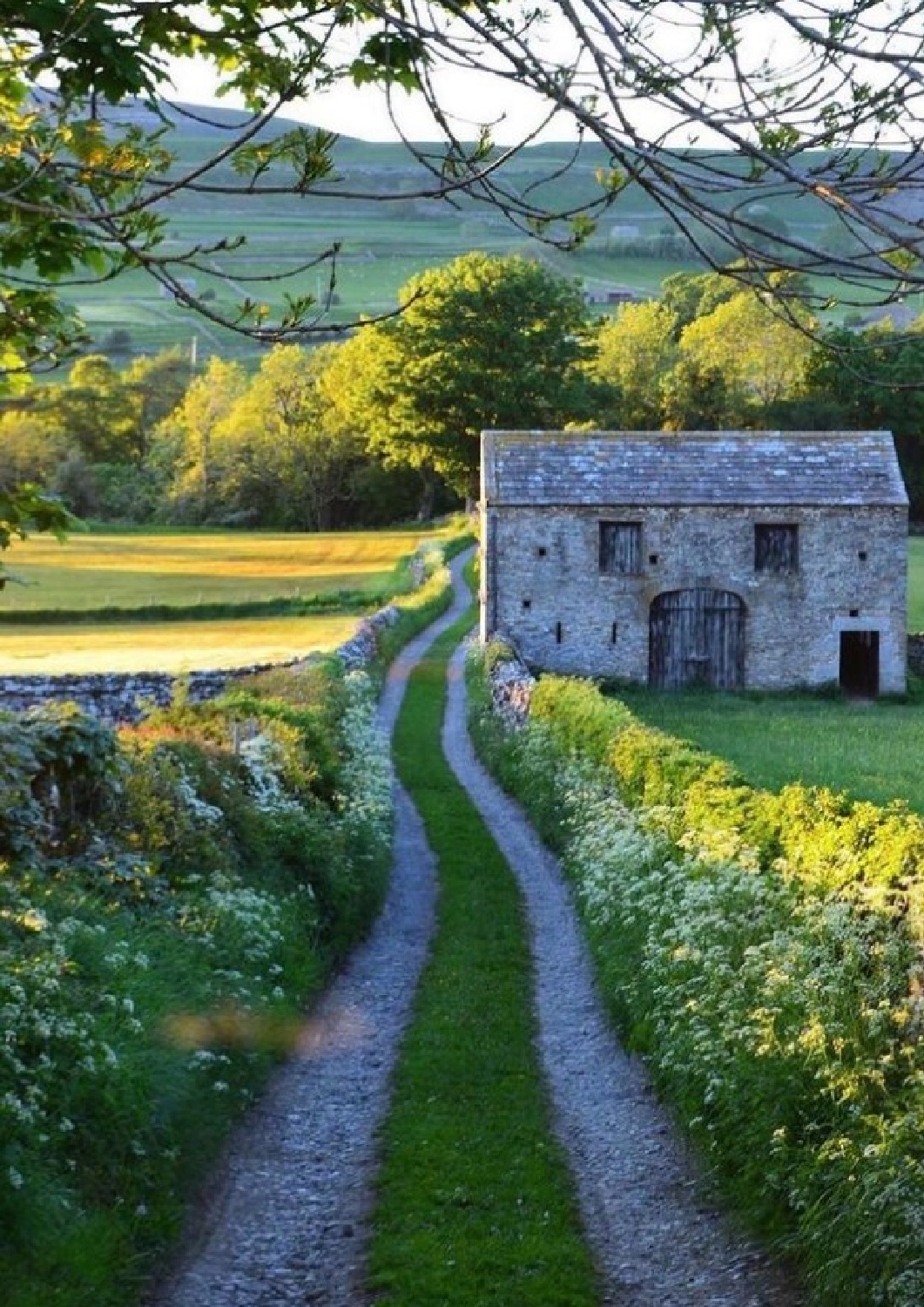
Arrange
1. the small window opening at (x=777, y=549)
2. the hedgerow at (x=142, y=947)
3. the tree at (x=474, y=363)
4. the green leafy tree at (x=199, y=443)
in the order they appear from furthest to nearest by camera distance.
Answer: the green leafy tree at (x=199, y=443), the tree at (x=474, y=363), the small window opening at (x=777, y=549), the hedgerow at (x=142, y=947)

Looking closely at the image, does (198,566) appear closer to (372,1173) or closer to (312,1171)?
(312,1171)

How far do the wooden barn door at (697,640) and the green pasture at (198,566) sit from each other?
68.4 ft

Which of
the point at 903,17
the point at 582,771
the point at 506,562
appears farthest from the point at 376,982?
the point at 506,562

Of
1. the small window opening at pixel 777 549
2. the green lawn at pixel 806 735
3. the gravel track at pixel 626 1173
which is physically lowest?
the gravel track at pixel 626 1173

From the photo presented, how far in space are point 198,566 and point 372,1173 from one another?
6028 cm

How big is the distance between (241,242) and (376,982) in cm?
1062

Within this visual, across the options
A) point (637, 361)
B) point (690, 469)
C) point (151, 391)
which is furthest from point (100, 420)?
point (690, 469)

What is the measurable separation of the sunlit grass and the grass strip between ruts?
21.0 m

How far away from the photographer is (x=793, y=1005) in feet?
31.6

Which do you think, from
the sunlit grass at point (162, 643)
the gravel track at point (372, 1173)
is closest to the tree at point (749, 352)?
the sunlit grass at point (162, 643)

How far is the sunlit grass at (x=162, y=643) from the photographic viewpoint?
39594mm

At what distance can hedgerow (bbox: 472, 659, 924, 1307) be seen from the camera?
25.4ft

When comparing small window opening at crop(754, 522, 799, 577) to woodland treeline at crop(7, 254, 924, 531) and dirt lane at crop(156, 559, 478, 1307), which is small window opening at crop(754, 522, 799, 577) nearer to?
dirt lane at crop(156, 559, 478, 1307)

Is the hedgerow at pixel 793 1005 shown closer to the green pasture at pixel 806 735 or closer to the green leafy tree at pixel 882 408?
the green pasture at pixel 806 735
